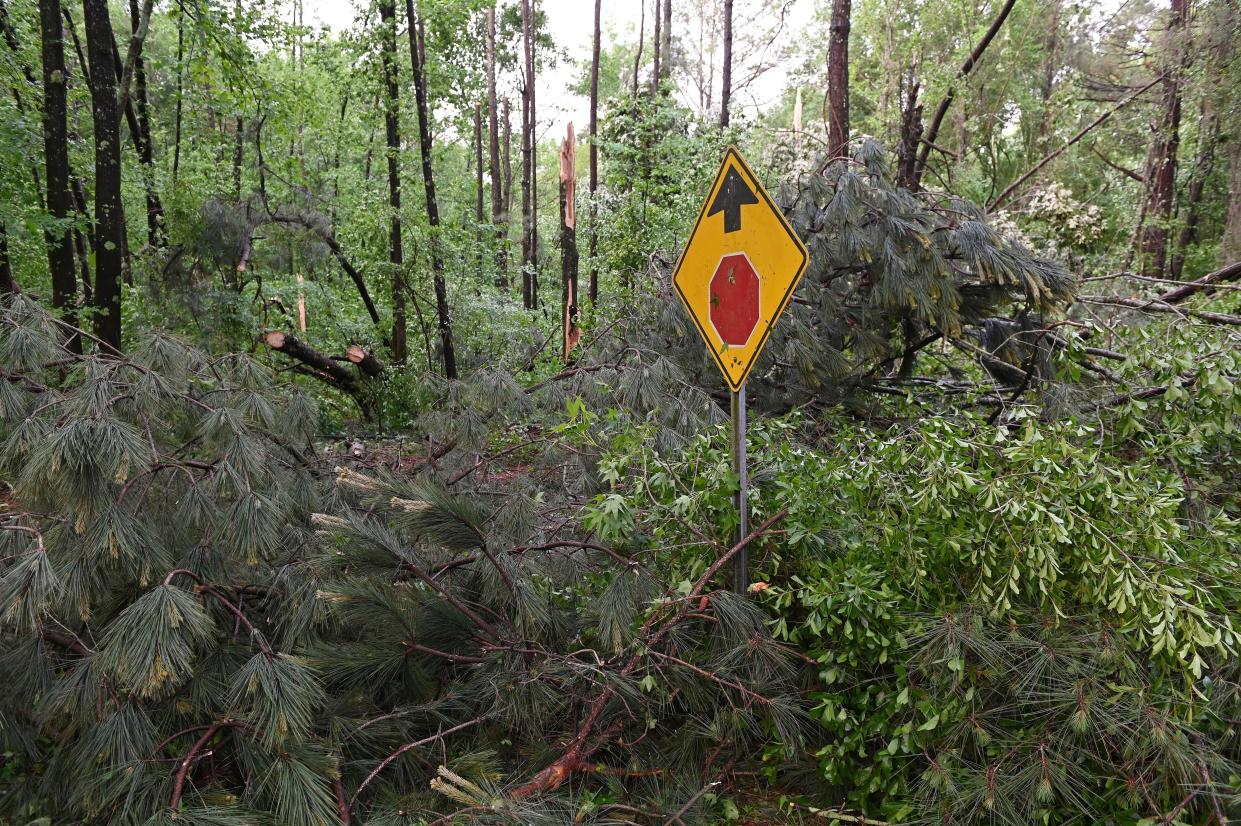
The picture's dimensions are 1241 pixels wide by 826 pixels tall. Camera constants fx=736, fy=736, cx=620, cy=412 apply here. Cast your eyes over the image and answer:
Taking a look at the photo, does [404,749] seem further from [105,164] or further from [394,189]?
[394,189]

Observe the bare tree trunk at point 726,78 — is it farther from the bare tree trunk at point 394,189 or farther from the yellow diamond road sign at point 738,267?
the yellow diamond road sign at point 738,267

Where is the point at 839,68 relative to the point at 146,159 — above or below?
above

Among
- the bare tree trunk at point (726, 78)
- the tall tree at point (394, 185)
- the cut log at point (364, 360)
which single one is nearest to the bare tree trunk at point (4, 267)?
the cut log at point (364, 360)

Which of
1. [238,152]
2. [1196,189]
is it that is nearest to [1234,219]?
[1196,189]

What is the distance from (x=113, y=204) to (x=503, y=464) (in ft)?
13.4

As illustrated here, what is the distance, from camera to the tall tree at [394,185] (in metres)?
9.16

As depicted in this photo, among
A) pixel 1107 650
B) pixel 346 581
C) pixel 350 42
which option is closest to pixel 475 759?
pixel 346 581

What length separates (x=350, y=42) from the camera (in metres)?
9.71

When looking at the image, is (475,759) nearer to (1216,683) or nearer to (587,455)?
(587,455)

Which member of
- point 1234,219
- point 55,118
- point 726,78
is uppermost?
point 726,78

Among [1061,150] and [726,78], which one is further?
[726,78]

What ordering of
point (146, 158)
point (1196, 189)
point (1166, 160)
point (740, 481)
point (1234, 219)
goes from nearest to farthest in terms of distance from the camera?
point (740, 481), point (146, 158), point (1234, 219), point (1166, 160), point (1196, 189)

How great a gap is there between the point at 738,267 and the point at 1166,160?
13.1 metres

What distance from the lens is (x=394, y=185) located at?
9227 mm
